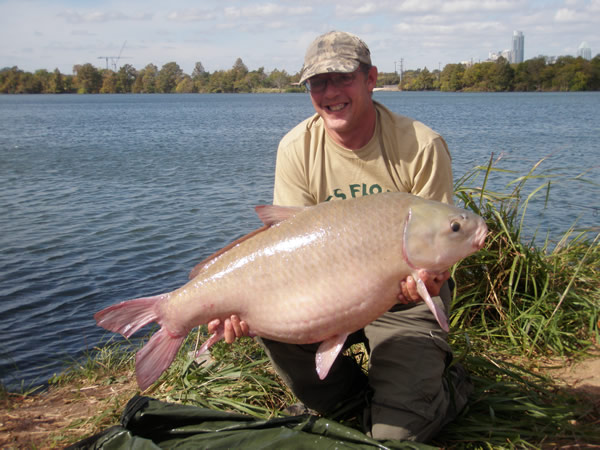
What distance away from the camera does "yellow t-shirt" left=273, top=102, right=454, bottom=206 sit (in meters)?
2.87

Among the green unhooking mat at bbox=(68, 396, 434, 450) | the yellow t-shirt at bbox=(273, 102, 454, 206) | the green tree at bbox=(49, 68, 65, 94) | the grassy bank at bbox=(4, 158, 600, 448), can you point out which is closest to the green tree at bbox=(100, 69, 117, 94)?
the green tree at bbox=(49, 68, 65, 94)

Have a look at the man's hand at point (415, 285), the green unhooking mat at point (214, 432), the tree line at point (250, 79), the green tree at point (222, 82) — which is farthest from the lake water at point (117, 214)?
the green tree at point (222, 82)

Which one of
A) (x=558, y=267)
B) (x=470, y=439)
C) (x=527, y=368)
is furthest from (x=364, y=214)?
(x=558, y=267)

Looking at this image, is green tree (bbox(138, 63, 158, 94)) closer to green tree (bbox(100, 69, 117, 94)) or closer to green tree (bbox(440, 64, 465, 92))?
A: green tree (bbox(100, 69, 117, 94))

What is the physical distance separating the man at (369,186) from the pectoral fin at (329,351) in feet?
1.32

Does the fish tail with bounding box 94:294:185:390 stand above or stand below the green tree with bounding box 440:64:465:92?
below

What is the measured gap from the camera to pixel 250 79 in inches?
5143

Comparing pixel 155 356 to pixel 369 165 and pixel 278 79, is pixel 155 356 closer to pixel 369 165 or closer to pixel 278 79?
pixel 369 165

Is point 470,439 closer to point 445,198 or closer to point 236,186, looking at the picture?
point 445,198

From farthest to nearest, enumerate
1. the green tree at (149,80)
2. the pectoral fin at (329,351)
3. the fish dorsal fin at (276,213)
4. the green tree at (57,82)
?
the green tree at (149,80), the green tree at (57,82), the fish dorsal fin at (276,213), the pectoral fin at (329,351)

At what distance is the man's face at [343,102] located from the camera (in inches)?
112

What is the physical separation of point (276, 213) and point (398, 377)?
100 centimetres

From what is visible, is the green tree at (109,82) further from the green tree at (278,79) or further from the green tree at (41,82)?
the green tree at (278,79)

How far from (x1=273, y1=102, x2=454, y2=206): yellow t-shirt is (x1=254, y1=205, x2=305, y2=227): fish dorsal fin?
514mm
